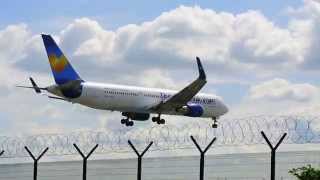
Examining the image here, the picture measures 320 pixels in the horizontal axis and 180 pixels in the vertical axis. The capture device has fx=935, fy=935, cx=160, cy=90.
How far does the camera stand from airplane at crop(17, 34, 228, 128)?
8775cm

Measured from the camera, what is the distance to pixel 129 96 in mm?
92500

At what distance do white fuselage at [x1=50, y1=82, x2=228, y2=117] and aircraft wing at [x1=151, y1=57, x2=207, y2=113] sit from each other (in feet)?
3.56

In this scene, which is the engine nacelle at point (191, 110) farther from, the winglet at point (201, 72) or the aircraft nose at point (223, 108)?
the winglet at point (201, 72)

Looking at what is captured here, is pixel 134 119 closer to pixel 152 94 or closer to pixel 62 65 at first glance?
pixel 152 94

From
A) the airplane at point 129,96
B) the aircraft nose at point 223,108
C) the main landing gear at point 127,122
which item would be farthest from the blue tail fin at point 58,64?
the aircraft nose at point 223,108

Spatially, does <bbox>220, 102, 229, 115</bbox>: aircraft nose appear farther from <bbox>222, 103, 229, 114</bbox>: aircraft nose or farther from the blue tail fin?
the blue tail fin

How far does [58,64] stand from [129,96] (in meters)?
7.68

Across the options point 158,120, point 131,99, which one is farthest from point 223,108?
point 131,99

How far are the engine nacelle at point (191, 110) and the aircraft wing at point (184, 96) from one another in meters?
0.83

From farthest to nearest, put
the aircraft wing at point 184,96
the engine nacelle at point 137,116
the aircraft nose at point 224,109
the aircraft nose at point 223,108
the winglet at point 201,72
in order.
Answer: the aircraft nose at point 224,109 → the aircraft nose at point 223,108 → the engine nacelle at point 137,116 → the aircraft wing at point 184,96 → the winglet at point 201,72

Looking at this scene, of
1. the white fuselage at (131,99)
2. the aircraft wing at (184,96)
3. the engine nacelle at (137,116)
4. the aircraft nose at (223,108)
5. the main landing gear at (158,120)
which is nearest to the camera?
the white fuselage at (131,99)

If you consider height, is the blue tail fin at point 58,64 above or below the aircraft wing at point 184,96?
A: above

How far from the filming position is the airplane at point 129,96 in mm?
87750

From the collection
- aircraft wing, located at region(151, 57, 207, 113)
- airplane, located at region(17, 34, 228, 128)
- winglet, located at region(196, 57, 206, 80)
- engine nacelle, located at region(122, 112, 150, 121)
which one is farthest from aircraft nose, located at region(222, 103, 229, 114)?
winglet, located at region(196, 57, 206, 80)
